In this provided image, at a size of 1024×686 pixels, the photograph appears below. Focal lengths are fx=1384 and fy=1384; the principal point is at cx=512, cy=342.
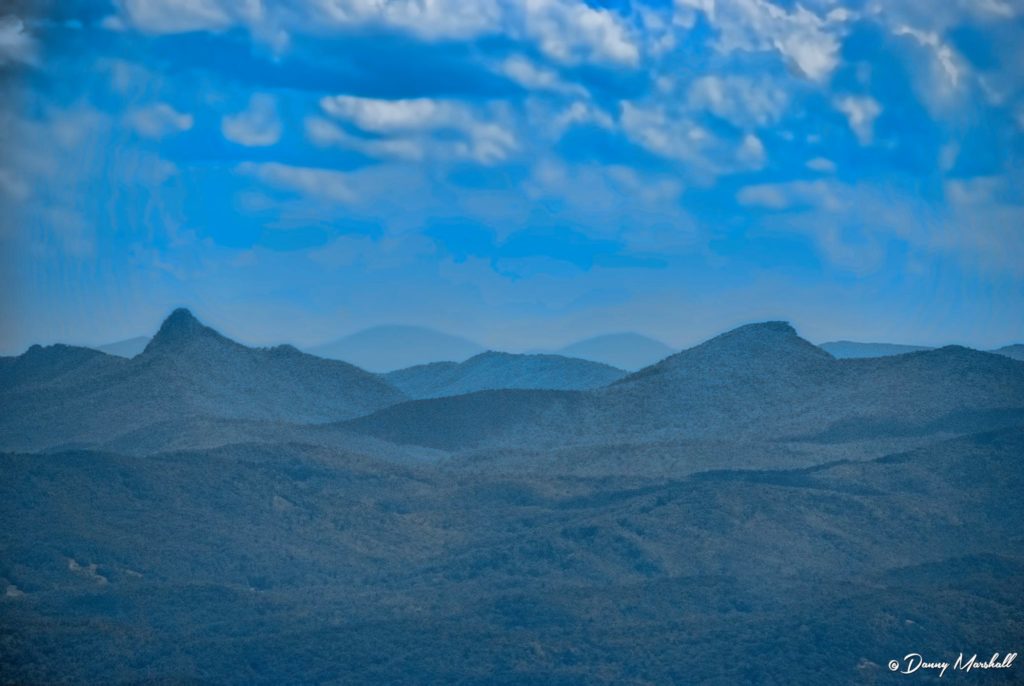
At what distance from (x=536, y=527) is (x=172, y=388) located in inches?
1766

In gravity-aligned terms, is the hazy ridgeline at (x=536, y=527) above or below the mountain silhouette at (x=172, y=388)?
below

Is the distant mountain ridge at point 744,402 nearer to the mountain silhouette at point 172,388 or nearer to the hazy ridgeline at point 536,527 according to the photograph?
the hazy ridgeline at point 536,527

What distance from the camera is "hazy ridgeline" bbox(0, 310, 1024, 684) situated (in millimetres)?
42844

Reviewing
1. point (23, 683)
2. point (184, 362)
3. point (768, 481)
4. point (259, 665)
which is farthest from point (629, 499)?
point (184, 362)

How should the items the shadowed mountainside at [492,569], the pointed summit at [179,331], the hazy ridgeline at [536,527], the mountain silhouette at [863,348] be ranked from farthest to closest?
the mountain silhouette at [863,348] < the pointed summit at [179,331] < the hazy ridgeline at [536,527] < the shadowed mountainside at [492,569]

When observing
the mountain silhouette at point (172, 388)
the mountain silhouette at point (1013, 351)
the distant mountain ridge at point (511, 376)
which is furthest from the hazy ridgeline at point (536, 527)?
the mountain silhouette at point (1013, 351)

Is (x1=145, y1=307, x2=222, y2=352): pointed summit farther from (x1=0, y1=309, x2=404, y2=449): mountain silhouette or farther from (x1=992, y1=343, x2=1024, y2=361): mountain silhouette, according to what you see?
(x1=992, y1=343, x2=1024, y2=361): mountain silhouette

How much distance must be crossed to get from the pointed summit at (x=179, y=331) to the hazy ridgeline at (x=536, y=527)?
2900mm

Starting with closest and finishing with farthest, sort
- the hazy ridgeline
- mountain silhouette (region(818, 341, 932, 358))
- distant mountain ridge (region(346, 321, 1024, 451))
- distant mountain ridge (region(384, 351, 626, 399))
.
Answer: the hazy ridgeline, distant mountain ridge (region(346, 321, 1024, 451)), distant mountain ridge (region(384, 351, 626, 399)), mountain silhouette (region(818, 341, 932, 358))

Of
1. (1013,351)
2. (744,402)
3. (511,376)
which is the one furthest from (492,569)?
(1013,351)

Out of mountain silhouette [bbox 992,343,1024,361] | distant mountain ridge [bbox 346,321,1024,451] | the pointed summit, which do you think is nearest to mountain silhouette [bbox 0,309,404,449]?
Result: the pointed summit

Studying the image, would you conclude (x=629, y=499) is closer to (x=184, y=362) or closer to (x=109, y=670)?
(x=109, y=670)

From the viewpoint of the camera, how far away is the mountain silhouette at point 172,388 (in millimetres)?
94375

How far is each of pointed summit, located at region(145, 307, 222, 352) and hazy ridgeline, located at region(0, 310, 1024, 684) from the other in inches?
114
